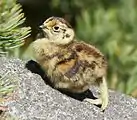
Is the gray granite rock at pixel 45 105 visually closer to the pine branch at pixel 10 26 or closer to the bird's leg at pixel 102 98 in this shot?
the bird's leg at pixel 102 98

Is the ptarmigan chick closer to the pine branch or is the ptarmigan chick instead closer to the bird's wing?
the bird's wing

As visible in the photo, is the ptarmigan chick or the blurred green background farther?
the blurred green background

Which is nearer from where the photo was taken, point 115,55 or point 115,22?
point 115,55

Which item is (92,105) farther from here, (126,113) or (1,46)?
(1,46)

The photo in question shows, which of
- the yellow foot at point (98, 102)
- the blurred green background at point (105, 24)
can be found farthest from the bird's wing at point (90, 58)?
the blurred green background at point (105, 24)

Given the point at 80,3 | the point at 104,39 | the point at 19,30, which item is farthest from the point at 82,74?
the point at 80,3

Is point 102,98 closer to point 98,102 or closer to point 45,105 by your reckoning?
point 98,102

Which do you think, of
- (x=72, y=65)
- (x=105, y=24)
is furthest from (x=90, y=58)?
(x=105, y=24)

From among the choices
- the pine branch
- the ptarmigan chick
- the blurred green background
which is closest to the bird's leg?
the ptarmigan chick
